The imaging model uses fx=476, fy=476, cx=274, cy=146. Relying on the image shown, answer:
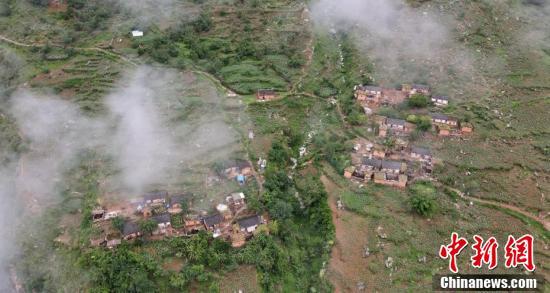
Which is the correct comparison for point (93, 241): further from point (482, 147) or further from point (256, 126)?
point (482, 147)

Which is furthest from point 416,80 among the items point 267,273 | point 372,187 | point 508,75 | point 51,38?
point 51,38

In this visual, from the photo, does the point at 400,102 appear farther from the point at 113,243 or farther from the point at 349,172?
the point at 113,243

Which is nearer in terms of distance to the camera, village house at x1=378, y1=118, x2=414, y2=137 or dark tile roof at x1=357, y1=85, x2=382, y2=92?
village house at x1=378, y1=118, x2=414, y2=137

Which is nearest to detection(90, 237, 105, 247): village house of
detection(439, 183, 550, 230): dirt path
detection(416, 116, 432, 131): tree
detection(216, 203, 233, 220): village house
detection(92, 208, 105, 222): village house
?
detection(92, 208, 105, 222): village house

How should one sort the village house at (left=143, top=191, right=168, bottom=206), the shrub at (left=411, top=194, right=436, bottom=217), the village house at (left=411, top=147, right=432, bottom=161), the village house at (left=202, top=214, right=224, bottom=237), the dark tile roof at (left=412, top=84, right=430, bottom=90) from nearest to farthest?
the village house at (left=202, top=214, right=224, bottom=237)
the shrub at (left=411, top=194, right=436, bottom=217)
the village house at (left=143, top=191, right=168, bottom=206)
the village house at (left=411, top=147, right=432, bottom=161)
the dark tile roof at (left=412, top=84, right=430, bottom=90)

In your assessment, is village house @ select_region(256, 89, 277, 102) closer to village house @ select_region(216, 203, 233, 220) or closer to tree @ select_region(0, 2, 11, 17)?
village house @ select_region(216, 203, 233, 220)

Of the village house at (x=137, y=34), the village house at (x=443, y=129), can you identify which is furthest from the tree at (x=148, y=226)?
the village house at (x=137, y=34)

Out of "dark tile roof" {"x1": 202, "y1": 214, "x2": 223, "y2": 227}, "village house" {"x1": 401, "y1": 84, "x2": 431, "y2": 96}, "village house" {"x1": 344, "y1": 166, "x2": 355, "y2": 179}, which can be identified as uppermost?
"village house" {"x1": 401, "y1": 84, "x2": 431, "y2": 96}

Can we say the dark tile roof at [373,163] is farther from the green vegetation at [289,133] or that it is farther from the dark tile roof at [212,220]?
the dark tile roof at [212,220]
